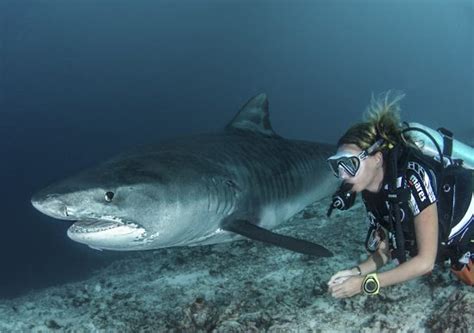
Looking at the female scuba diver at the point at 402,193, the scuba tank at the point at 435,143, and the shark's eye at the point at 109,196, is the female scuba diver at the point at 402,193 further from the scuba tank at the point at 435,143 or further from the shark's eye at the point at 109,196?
A: the shark's eye at the point at 109,196

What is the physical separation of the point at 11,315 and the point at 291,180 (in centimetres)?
341

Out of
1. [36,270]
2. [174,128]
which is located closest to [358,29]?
[174,128]

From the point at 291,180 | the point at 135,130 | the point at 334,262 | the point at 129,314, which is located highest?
the point at 291,180

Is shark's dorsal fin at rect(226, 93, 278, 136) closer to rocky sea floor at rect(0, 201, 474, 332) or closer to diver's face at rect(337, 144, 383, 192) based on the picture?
rocky sea floor at rect(0, 201, 474, 332)

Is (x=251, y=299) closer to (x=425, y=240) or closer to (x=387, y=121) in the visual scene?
(x=425, y=240)

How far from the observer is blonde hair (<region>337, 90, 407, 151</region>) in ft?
8.25

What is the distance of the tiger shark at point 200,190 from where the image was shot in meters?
3.01

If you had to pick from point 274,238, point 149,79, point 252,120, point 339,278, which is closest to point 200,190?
point 274,238

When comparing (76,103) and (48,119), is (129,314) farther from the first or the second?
(76,103)

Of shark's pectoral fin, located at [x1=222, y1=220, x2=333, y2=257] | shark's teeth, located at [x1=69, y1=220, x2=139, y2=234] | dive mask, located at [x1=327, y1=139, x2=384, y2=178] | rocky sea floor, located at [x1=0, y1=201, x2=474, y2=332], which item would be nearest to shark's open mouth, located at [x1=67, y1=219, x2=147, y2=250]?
shark's teeth, located at [x1=69, y1=220, x2=139, y2=234]

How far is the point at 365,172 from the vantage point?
100 inches

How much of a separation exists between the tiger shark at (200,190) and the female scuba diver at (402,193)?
92cm

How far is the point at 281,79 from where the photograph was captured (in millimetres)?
99062

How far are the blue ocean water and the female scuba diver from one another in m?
11.0
